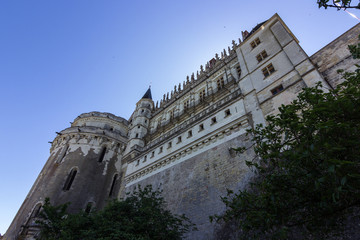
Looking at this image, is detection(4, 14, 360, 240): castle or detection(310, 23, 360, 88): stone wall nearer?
detection(310, 23, 360, 88): stone wall

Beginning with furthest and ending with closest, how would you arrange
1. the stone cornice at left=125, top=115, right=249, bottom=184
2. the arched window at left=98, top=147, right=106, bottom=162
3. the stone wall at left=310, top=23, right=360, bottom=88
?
the arched window at left=98, top=147, right=106, bottom=162 < the stone cornice at left=125, top=115, right=249, bottom=184 < the stone wall at left=310, top=23, right=360, bottom=88

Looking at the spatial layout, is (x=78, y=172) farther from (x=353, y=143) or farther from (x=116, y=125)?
(x=353, y=143)

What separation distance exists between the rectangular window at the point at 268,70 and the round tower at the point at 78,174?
21.6 m

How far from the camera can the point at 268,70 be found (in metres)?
15.7

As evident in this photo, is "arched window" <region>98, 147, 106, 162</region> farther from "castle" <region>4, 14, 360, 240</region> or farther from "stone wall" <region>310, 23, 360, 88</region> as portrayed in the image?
"stone wall" <region>310, 23, 360, 88</region>

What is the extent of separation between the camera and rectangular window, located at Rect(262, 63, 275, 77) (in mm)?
15438

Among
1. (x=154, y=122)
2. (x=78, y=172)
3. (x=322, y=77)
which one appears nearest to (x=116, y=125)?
(x=154, y=122)

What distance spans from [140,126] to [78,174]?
33.7 ft

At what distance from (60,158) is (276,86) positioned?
2702cm

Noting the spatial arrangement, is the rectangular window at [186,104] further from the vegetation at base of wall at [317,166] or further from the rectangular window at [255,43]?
the vegetation at base of wall at [317,166]

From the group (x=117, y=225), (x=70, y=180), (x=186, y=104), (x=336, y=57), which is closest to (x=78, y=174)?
(x=70, y=180)

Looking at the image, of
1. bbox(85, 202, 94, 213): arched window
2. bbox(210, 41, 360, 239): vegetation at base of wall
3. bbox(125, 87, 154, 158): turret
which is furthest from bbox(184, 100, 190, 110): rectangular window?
bbox(210, 41, 360, 239): vegetation at base of wall

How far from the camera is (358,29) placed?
41.4 ft

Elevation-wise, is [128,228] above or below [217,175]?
below
